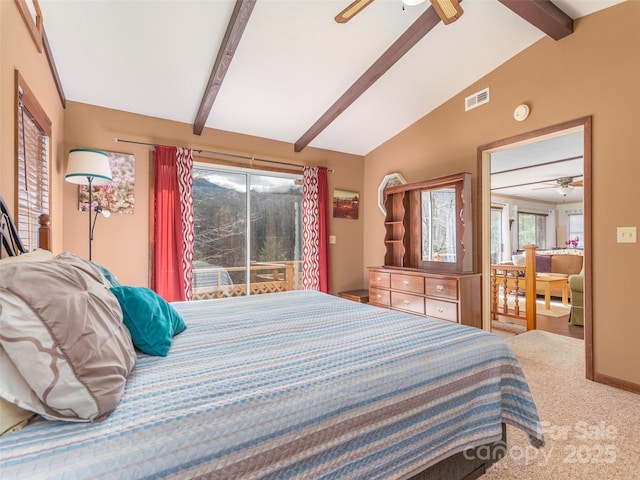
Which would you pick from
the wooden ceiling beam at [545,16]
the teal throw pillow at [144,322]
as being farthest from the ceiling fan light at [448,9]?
the teal throw pillow at [144,322]

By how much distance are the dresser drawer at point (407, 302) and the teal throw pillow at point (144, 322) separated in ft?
9.27

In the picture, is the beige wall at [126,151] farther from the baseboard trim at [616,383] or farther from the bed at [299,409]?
the baseboard trim at [616,383]

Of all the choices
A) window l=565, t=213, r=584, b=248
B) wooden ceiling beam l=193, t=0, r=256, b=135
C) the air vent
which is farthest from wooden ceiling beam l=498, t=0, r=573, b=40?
window l=565, t=213, r=584, b=248

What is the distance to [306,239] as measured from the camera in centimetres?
443

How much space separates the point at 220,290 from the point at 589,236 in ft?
12.3

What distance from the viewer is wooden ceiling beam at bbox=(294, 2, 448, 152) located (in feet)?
8.33

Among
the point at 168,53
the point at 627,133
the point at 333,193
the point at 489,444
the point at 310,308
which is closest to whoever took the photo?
the point at 489,444

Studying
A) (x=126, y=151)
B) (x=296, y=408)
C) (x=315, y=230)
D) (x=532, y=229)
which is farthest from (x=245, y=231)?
(x=532, y=229)

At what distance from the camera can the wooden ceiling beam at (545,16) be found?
2.37 meters

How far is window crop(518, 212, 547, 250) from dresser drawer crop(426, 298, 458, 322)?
716cm

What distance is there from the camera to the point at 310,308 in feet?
6.78

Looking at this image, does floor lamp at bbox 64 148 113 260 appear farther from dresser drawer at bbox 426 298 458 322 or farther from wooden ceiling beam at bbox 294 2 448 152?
dresser drawer at bbox 426 298 458 322

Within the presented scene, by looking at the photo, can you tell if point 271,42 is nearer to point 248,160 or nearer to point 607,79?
point 248,160

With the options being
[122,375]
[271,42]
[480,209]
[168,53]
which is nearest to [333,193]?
[480,209]
